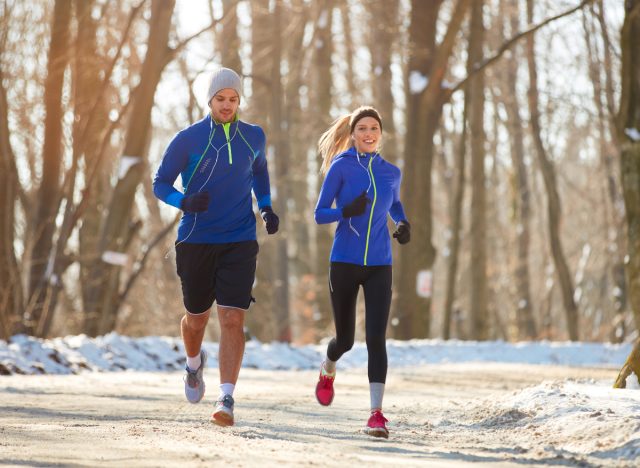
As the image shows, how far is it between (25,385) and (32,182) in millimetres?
14866

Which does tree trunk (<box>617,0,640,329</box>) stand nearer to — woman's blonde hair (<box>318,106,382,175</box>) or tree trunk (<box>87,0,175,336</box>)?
woman's blonde hair (<box>318,106,382,175</box>)

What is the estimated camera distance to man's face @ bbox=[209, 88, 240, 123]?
25.3 feet

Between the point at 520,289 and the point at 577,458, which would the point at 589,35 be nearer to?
the point at 520,289

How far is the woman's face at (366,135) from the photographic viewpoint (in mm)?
7980

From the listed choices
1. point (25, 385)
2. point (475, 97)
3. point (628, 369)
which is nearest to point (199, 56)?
point (475, 97)

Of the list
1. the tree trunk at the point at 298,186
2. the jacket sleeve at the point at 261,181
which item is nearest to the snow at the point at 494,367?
the jacket sleeve at the point at 261,181

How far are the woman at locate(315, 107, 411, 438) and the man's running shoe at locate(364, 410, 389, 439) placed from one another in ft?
0.43

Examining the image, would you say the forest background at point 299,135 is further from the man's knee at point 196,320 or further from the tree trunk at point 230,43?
the man's knee at point 196,320

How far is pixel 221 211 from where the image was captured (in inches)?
301

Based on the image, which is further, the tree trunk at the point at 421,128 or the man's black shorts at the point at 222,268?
the tree trunk at the point at 421,128

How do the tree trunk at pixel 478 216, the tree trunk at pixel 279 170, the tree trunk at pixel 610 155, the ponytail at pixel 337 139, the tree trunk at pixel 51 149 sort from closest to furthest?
the ponytail at pixel 337 139, the tree trunk at pixel 51 149, the tree trunk at pixel 279 170, the tree trunk at pixel 478 216, the tree trunk at pixel 610 155

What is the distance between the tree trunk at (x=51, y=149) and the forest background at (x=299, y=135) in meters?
0.03

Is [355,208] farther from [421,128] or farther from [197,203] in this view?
[421,128]

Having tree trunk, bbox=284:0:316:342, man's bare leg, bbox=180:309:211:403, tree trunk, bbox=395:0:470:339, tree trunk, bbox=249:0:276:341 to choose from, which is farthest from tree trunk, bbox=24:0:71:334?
man's bare leg, bbox=180:309:211:403
